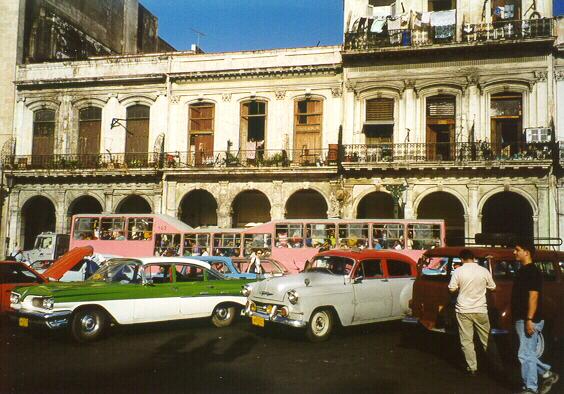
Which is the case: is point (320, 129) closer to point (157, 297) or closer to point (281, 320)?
point (157, 297)

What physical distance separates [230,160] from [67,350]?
1742 centimetres

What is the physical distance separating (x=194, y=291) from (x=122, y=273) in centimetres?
157

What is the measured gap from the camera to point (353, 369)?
315 inches

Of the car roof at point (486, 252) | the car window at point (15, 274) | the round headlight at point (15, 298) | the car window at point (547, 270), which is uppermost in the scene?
the car roof at point (486, 252)

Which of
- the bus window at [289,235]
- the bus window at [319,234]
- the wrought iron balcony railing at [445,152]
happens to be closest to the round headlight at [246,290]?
the bus window at [319,234]

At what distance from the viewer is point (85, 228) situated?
2244 cm

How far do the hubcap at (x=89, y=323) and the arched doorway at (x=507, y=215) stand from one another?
19.2m

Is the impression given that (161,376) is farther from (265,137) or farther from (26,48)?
(26,48)

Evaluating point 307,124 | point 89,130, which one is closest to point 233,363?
point 307,124

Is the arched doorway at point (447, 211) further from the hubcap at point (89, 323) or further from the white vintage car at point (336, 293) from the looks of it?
the hubcap at point (89, 323)

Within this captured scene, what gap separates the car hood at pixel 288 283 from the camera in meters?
9.97

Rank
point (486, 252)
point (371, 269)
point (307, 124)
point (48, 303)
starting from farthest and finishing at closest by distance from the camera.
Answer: point (307, 124), point (371, 269), point (48, 303), point (486, 252)

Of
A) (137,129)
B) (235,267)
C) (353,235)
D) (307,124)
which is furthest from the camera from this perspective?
(137,129)

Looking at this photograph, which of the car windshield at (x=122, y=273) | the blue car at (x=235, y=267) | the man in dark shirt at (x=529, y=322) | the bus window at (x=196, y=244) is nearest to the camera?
the man in dark shirt at (x=529, y=322)
